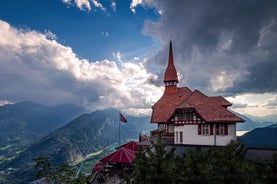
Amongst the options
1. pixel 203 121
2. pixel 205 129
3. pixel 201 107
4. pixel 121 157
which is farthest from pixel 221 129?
pixel 121 157

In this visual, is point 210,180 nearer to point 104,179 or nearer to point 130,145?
point 104,179

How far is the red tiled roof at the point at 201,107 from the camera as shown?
31.5m

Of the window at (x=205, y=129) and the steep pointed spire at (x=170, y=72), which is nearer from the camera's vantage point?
the window at (x=205, y=129)

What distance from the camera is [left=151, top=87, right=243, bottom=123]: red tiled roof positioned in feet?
103

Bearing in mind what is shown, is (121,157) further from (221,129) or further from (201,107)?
(221,129)

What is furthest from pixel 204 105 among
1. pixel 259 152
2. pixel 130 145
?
pixel 130 145

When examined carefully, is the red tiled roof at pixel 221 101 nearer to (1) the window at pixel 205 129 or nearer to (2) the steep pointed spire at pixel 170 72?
(1) the window at pixel 205 129

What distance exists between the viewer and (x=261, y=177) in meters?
13.4

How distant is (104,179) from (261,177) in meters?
18.7

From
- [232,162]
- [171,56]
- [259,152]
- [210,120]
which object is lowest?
[259,152]

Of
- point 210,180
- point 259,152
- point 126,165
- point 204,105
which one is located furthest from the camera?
point 204,105

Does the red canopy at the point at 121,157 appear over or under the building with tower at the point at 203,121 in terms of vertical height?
under

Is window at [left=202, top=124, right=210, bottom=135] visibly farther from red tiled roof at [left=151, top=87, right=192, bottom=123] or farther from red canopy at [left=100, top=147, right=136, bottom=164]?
red canopy at [left=100, top=147, right=136, bottom=164]

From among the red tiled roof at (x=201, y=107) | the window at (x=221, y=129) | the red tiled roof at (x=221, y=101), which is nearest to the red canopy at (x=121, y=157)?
the red tiled roof at (x=201, y=107)
